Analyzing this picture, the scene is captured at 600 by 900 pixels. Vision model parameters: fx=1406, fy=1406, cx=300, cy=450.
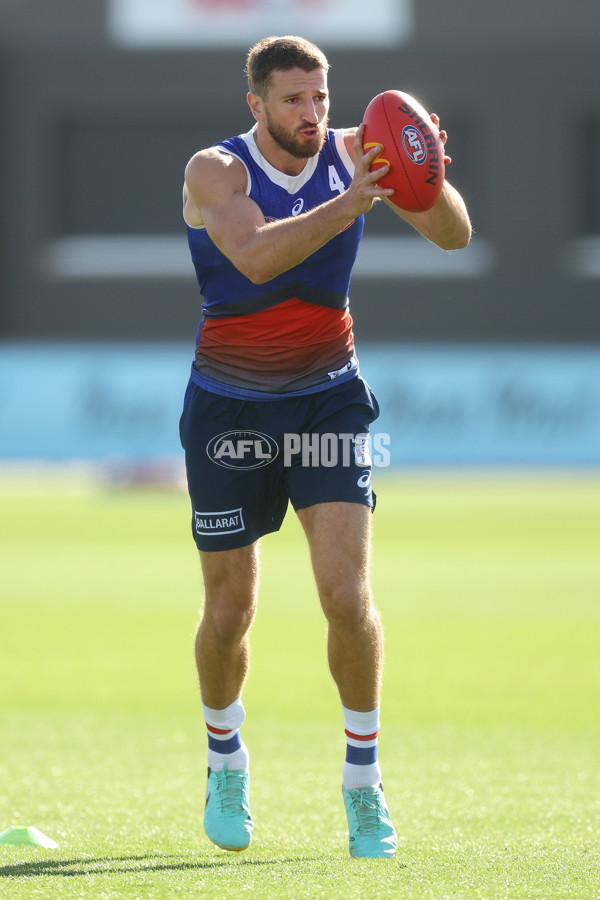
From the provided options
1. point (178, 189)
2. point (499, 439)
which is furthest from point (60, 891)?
point (178, 189)

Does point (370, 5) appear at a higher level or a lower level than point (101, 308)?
higher

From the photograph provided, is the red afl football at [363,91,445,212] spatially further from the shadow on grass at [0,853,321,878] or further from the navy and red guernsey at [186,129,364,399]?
the shadow on grass at [0,853,321,878]

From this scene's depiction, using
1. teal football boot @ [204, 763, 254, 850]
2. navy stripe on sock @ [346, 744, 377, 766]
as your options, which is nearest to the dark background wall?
teal football boot @ [204, 763, 254, 850]

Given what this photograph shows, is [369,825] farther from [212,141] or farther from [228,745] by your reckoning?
[212,141]

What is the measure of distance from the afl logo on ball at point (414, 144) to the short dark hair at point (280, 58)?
0.33 meters

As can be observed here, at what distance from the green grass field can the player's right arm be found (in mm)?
1679

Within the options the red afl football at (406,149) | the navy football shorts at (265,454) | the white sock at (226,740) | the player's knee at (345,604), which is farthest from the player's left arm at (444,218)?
the white sock at (226,740)

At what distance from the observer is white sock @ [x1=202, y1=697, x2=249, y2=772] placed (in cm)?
440

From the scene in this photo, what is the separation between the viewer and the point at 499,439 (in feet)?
55.4

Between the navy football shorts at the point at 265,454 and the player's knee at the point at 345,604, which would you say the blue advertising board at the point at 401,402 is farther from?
the player's knee at the point at 345,604

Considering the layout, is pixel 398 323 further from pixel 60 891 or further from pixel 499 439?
pixel 60 891

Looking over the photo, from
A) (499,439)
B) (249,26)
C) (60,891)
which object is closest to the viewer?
(60,891)

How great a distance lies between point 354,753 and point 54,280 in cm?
2215

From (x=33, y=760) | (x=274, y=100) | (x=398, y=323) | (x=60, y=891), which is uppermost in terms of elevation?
(x=274, y=100)
